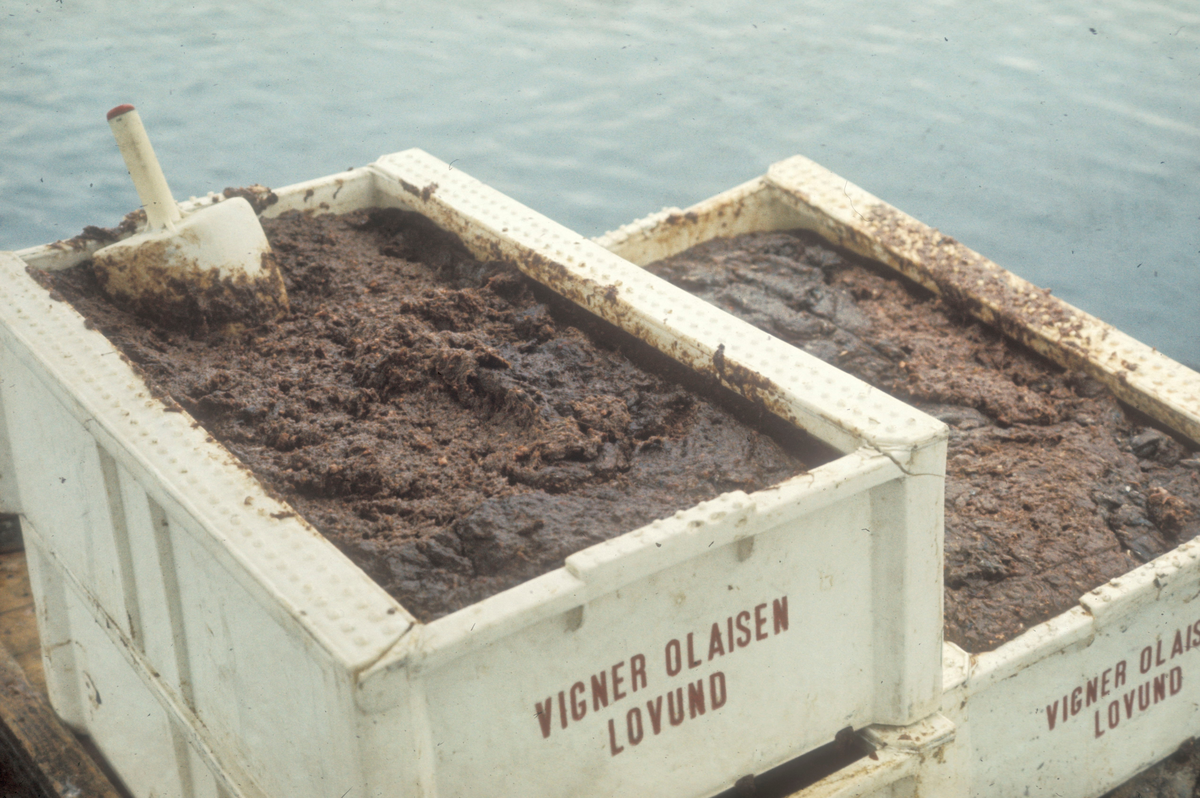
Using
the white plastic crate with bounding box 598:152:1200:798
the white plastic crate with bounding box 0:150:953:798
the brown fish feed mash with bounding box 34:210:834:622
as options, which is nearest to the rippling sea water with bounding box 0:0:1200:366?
the white plastic crate with bounding box 598:152:1200:798

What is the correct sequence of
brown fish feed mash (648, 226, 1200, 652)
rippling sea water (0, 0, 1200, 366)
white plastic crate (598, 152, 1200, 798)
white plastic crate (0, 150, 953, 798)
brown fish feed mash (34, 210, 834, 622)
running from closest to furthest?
white plastic crate (0, 150, 953, 798), brown fish feed mash (34, 210, 834, 622), white plastic crate (598, 152, 1200, 798), brown fish feed mash (648, 226, 1200, 652), rippling sea water (0, 0, 1200, 366)

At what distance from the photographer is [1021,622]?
223 centimetres

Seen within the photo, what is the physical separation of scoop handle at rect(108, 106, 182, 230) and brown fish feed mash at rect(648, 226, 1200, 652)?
61.0 inches

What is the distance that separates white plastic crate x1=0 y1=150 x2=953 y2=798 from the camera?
4.74 ft

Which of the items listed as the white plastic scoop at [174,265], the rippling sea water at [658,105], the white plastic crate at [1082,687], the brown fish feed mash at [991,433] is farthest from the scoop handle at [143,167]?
the rippling sea water at [658,105]

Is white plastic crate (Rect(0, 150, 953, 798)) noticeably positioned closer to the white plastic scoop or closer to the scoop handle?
the white plastic scoop

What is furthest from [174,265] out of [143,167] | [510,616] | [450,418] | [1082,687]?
[1082,687]

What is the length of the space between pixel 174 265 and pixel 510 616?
1402 mm

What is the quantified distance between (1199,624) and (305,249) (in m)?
2.23

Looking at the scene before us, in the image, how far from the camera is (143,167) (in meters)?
2.39

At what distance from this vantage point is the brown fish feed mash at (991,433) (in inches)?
91.4

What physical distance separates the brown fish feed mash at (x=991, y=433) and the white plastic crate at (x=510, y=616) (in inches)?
20.3

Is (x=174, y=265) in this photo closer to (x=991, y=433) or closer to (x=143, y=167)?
(x=143, y=167)

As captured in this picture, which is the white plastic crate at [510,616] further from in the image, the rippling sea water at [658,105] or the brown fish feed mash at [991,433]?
the rippling sea water at [658,105]
